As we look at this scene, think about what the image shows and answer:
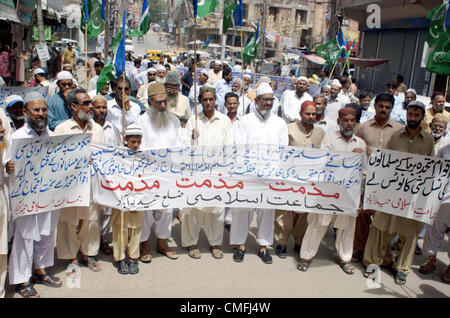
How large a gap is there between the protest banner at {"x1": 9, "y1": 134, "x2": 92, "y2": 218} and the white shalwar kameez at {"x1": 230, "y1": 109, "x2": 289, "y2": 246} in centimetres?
174

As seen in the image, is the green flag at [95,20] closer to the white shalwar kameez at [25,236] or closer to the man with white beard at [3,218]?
the white shalwar kameez at [25,236]

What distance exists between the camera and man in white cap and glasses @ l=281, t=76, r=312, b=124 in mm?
7605

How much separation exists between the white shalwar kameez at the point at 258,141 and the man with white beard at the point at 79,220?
1.57 meters

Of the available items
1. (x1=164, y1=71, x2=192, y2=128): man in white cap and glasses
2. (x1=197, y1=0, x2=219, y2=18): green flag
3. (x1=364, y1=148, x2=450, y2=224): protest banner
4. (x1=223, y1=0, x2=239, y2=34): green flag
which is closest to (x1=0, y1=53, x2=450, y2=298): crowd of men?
(x1=364, y1=148, x2=450, y2=224): protest banner

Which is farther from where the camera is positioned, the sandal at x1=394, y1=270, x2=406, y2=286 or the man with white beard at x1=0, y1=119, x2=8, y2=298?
the sandal at x1=394, y1=270, x2=406, y2=286

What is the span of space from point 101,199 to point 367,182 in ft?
9.37

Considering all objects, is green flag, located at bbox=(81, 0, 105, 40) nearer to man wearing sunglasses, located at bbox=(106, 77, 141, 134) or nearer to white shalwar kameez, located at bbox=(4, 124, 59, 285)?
man wearing sunglasses, located at bbox=(106, 77, 141, 134)

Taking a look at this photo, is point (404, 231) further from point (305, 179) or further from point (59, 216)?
point (59, 216)

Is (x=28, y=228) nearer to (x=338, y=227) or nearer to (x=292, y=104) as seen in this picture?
(x=338, y=227)

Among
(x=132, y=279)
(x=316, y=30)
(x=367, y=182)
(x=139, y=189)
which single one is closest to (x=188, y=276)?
(x=132, y=279)

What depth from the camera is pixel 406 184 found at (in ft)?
14.2

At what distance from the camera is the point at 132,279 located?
13.7 feet

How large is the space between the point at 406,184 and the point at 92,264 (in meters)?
3.48

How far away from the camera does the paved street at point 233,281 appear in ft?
13.1
